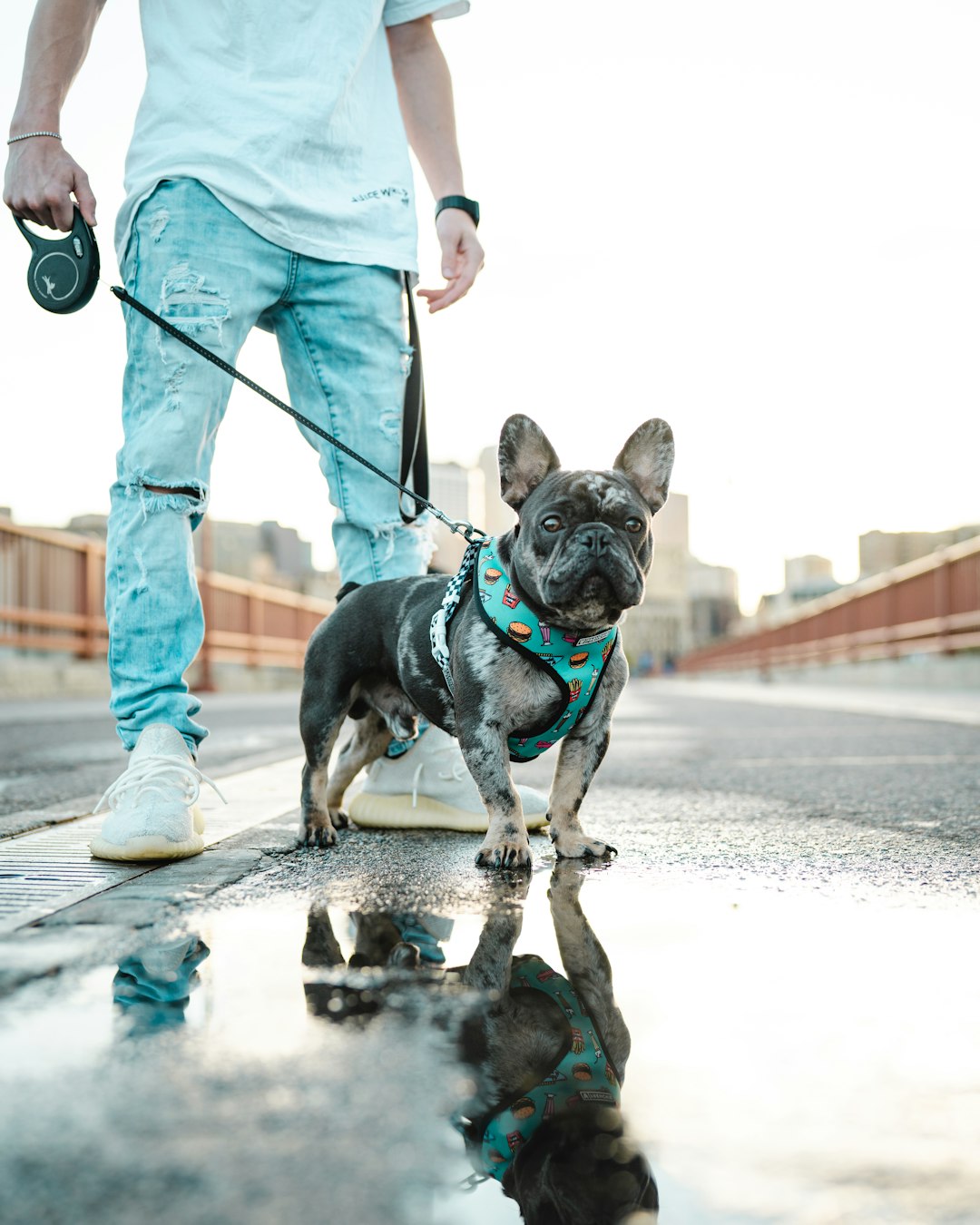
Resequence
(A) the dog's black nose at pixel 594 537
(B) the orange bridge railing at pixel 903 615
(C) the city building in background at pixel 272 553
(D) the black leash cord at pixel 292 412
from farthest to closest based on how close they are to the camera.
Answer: (C) the city building in background at pixel 272 553 < (B) the orange bridge railing at pixel 903 615 < (D) the black leash cord at pixel 292 412 < (A) the dog's black nose at pixel 594 537

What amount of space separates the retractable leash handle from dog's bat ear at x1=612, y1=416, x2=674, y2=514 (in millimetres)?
1359

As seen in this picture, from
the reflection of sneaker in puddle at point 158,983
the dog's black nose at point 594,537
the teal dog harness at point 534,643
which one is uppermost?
the dog's black nose at point 594,537

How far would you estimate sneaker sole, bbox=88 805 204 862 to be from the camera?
2.33 m

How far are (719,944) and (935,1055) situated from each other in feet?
1.59

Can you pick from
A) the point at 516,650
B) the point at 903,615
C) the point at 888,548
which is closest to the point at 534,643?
the point at 516,650

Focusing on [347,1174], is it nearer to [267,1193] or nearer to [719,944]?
[267,1193]

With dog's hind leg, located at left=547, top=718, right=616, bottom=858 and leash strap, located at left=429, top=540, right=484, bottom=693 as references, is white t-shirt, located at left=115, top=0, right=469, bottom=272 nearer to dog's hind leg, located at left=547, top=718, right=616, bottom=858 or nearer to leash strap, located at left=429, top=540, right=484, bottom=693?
leash strap, located at left=429, top=540, right=484, bottom=693

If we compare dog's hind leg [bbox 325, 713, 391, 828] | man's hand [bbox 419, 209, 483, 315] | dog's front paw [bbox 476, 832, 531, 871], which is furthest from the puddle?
man's hand [bbox 419, 209, 483, 315]

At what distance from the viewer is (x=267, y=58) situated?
3029 millimetres

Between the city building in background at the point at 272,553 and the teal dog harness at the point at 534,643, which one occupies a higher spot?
the city building in background at the point at 272,553

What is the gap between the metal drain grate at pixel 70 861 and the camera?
1899 mm

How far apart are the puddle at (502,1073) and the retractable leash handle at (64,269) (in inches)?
66.6

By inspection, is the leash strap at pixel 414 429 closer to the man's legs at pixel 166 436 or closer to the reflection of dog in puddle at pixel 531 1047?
the man's legs at pixel 166 436

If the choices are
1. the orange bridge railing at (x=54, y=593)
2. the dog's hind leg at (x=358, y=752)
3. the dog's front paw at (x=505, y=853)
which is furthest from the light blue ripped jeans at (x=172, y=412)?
the orange bridge railing at (x=54, y=593)
